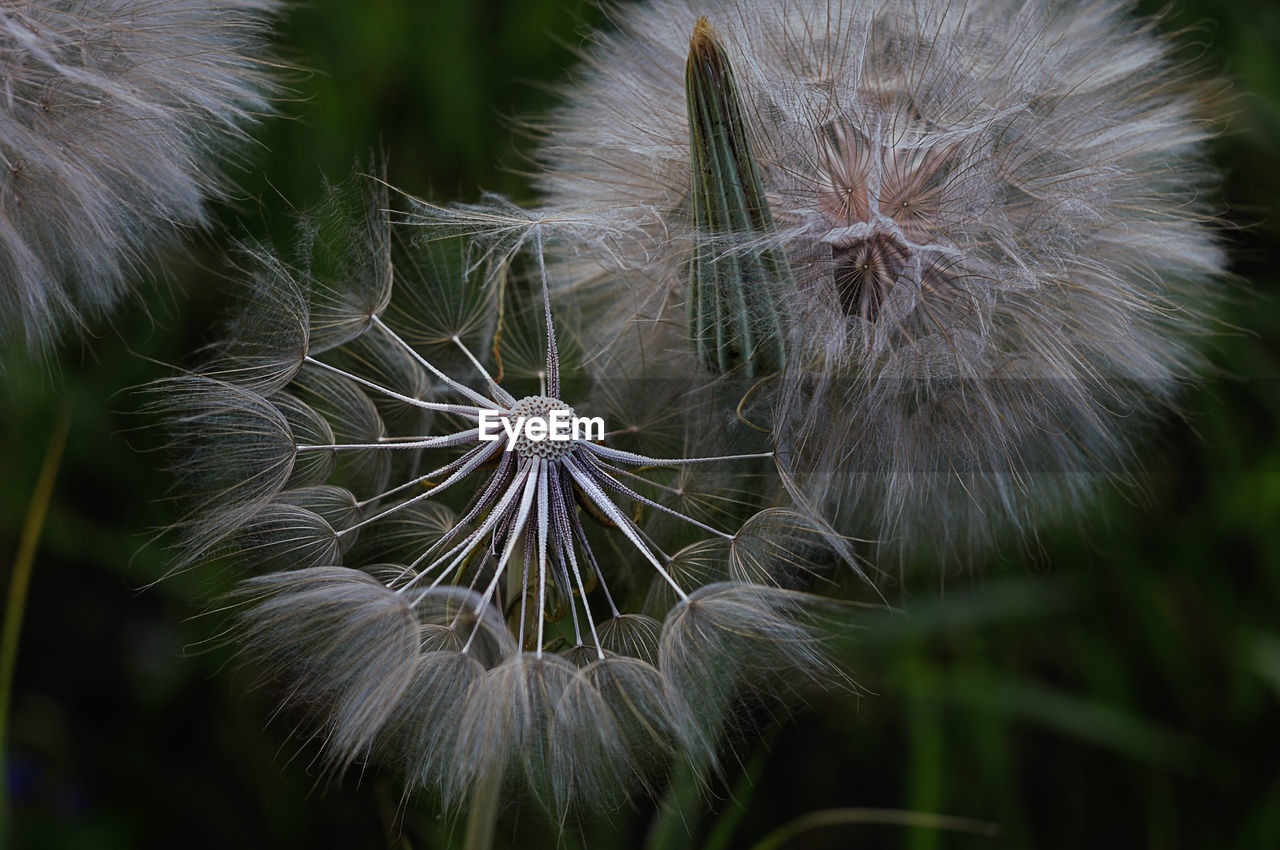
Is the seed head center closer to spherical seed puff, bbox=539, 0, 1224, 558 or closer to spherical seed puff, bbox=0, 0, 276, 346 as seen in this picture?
spherical seed puff, bbox=539, 0, 1224, 558

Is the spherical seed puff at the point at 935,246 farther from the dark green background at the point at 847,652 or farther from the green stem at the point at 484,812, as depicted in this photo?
the dark green background at the point at 847,652

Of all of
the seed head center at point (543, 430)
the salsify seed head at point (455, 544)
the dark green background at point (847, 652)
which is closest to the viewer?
the salsify seed head at point (455, 544)

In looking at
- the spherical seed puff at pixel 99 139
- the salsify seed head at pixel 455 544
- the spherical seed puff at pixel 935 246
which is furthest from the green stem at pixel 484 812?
the spherical seed puff at pixel 99 139

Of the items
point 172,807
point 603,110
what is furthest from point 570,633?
point 172,807

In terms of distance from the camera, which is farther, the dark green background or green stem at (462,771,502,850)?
the dark green background

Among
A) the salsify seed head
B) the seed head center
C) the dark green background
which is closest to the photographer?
the salsify seed head

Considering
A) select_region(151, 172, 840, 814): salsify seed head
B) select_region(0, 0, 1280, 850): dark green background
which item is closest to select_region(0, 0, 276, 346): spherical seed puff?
select_region(151, 172, 840, 814): salsify seed head

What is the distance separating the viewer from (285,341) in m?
1.36

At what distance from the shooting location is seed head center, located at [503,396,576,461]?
4.03ft

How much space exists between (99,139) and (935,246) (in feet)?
3.73

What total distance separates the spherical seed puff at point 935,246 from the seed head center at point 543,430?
8.6 inches

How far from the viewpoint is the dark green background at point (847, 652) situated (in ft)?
7.89

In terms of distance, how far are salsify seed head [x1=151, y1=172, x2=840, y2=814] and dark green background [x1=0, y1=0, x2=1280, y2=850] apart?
1.00 m

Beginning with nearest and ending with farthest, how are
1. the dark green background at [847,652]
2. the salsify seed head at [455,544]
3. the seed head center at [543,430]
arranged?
the salsify seed head at [455,544] < the seed head center at [543,430] < the dark green background at [847,652]
